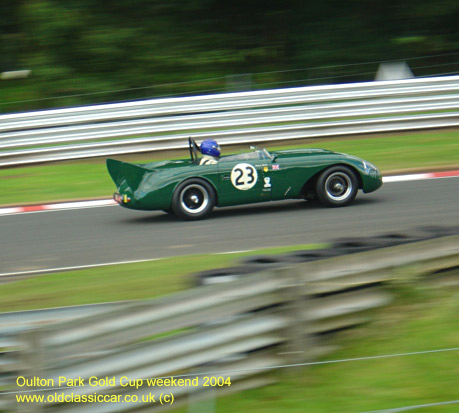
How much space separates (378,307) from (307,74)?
12.3 meters

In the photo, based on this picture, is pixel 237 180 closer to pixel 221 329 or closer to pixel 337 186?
pixel 337 186

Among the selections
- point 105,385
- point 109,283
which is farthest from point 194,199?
point 105,385

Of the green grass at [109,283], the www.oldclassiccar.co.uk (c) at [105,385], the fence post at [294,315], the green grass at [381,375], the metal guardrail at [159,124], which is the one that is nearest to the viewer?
the www.oldclassiccar.co.uk (c) at [105,385]

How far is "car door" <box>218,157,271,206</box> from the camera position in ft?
29.1

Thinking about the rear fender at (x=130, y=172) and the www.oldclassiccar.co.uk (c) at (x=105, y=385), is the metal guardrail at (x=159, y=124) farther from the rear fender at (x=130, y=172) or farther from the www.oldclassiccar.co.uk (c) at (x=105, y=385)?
the www.oldclassiccar.co.uk (c) at (x=105, y=385)

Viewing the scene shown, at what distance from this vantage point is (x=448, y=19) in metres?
18.4

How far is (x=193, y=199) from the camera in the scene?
897 centimetres

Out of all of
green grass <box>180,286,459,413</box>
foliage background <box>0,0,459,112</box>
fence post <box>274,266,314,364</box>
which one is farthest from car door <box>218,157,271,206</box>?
foliage background <box>0,0,459,112</box>

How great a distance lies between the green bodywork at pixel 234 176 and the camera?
28.8 ft

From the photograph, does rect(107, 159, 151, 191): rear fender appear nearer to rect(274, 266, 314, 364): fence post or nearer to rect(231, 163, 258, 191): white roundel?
rect(231, 163, 258, 191): white roundel

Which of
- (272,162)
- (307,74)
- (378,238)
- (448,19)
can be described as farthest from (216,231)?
(448,19)

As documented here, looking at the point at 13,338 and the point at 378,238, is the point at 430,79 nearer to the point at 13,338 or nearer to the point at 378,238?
the point at 378,238

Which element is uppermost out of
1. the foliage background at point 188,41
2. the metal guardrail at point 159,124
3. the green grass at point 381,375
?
the foliage background at point 188,41

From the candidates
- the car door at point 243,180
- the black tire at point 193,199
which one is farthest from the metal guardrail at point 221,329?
the black tire at point 193,199
